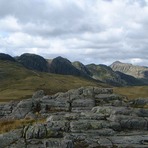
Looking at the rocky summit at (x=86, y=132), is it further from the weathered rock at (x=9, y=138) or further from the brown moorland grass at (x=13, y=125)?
the brown moorland grass at (x=13, y=125)

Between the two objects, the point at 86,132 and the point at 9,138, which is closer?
the point at 9,138

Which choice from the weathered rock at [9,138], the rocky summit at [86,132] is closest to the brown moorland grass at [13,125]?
the rocky summit at [86,132]

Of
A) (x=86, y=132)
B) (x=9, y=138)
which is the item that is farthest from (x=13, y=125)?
(x=86, y=132)

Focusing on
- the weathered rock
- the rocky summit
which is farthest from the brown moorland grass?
the weathered rock

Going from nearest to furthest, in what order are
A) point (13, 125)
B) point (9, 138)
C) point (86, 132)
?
point (9, 138), point (86, 132), point (13, 125)

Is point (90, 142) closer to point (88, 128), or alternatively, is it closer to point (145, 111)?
point (88, 128)

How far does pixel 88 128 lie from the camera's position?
38.7 metres

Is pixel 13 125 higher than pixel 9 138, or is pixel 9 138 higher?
pixel 9 138

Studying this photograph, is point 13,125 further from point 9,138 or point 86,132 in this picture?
point 86,132

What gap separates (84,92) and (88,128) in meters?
41.1

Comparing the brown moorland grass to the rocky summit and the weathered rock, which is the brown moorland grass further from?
the weathered rock

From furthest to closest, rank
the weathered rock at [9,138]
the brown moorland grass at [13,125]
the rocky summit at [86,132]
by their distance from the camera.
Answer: the brown moorland grass at [13,125] → the rocky summit at [86,132] → the weathered rock at [9,138]

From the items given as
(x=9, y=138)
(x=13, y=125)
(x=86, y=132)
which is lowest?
(x=13, y=125)

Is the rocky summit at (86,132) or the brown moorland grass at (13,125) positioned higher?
the rocky summit at (86,132)
